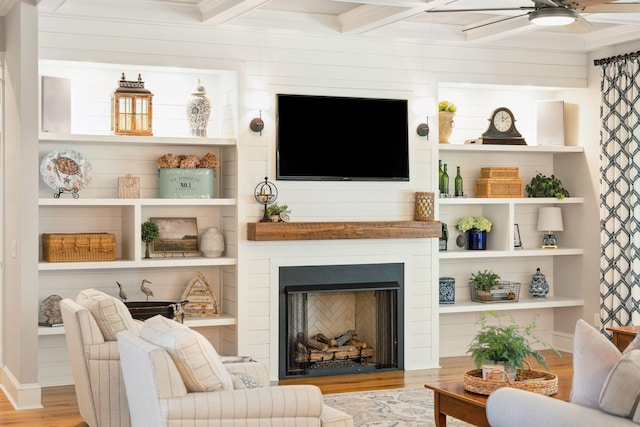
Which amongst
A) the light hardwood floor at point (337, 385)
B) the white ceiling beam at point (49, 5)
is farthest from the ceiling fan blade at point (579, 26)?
the white ceiling beam at point (49, 5)

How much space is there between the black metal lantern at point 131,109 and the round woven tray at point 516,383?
3227 mm

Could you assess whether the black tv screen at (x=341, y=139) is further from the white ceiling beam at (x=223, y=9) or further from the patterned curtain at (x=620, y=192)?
the patterned curtain at (x=620, y=192)

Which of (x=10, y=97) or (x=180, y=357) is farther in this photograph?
(x=10, y=97)

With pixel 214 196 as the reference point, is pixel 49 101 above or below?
above

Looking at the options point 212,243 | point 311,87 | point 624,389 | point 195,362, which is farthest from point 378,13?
point 624,389

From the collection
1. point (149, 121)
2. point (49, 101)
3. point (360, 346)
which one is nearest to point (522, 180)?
point (360, 346)

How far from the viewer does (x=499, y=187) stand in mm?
8141

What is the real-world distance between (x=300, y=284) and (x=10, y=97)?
2511 mm

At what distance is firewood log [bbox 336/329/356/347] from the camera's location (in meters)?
7.56

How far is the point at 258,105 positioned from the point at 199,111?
457 millimetres

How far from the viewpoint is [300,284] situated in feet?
23.7

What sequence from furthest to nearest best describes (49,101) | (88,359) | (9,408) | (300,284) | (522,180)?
(522,180)
(300,284)
(49,101)
(9,408)
(88,359)

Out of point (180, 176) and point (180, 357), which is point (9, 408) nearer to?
point (180, 176)

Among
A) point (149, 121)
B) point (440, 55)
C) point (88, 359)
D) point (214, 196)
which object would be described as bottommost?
point (88, 359)
